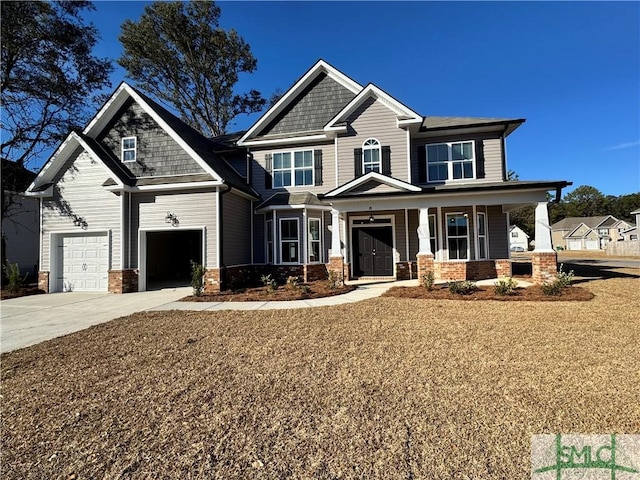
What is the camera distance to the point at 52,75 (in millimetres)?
15906

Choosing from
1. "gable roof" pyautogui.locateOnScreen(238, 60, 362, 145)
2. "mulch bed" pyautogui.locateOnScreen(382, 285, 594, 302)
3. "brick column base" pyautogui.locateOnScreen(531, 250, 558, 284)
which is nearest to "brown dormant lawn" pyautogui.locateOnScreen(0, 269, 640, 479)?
"mulch bed" pyautogui.locateOnScreen(382, 285, 594, 302)

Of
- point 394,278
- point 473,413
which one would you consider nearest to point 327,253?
point 394,278

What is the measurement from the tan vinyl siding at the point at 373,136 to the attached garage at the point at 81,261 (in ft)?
32.8

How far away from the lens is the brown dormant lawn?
2551 millimetres

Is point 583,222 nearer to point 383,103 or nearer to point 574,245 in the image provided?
point 574,245

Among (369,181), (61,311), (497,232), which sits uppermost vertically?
(369,181)

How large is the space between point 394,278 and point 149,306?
9.21 m

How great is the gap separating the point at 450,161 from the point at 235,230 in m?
9.64

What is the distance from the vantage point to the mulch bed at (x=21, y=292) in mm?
11927

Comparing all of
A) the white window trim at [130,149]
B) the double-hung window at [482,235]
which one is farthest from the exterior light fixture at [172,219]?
the double-hung window at [482,235]

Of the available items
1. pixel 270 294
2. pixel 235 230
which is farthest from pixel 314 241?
pixel 270 294

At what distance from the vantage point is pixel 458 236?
13680mm

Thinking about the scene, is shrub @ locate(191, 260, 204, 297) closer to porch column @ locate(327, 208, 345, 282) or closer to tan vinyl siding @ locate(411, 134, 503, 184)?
porch column @ locate(327, 208, 345, 282)

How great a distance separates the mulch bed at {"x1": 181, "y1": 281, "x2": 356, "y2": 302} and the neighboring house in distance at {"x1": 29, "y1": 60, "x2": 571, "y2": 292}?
117 cm
